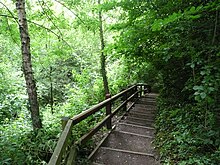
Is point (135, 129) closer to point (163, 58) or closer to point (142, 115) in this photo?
point (142, 115)

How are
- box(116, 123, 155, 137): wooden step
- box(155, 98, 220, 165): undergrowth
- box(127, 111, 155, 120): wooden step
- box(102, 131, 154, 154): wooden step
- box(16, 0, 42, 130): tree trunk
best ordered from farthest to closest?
box(127, 111, 155, 120): wooden step < box(116, 123, 155, 137): wooden step < box(102, 131, 154, 154): wooden step < box(16, 0, 42, 130): tree trunk < box(155, 98, 220, 165): undergrowth

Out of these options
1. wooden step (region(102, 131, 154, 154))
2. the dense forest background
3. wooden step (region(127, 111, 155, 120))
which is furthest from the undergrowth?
wooden step (region(127, 111, 155, 120))

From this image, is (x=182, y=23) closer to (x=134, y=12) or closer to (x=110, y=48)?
(x=134, y=12)

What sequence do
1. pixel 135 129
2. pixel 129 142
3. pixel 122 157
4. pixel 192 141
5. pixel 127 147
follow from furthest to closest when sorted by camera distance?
pixel 135 129 < pixel 129 142 < pixel 127 147 < pixel 122 157 < pixel 192 141

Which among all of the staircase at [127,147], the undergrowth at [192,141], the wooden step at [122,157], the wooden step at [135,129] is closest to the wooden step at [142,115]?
the staircase at [127,147]

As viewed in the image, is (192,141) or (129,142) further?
(129,142)

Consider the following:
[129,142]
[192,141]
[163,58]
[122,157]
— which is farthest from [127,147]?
[163,58]

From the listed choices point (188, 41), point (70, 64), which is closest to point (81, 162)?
point (188, 41)

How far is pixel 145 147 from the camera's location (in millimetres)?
4320

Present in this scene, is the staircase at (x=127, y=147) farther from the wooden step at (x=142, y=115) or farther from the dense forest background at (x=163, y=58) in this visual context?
the wooden step at (x=142, y=115)

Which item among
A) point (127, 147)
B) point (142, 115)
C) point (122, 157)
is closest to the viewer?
point (122, 157)

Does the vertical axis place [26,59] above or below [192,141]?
above

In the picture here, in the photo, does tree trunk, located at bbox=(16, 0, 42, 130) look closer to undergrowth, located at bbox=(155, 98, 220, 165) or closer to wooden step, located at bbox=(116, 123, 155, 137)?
wooden step, located at bbox=(116, 123, 155, 137)

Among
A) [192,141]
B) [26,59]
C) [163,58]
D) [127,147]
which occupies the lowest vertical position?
[127,147]
